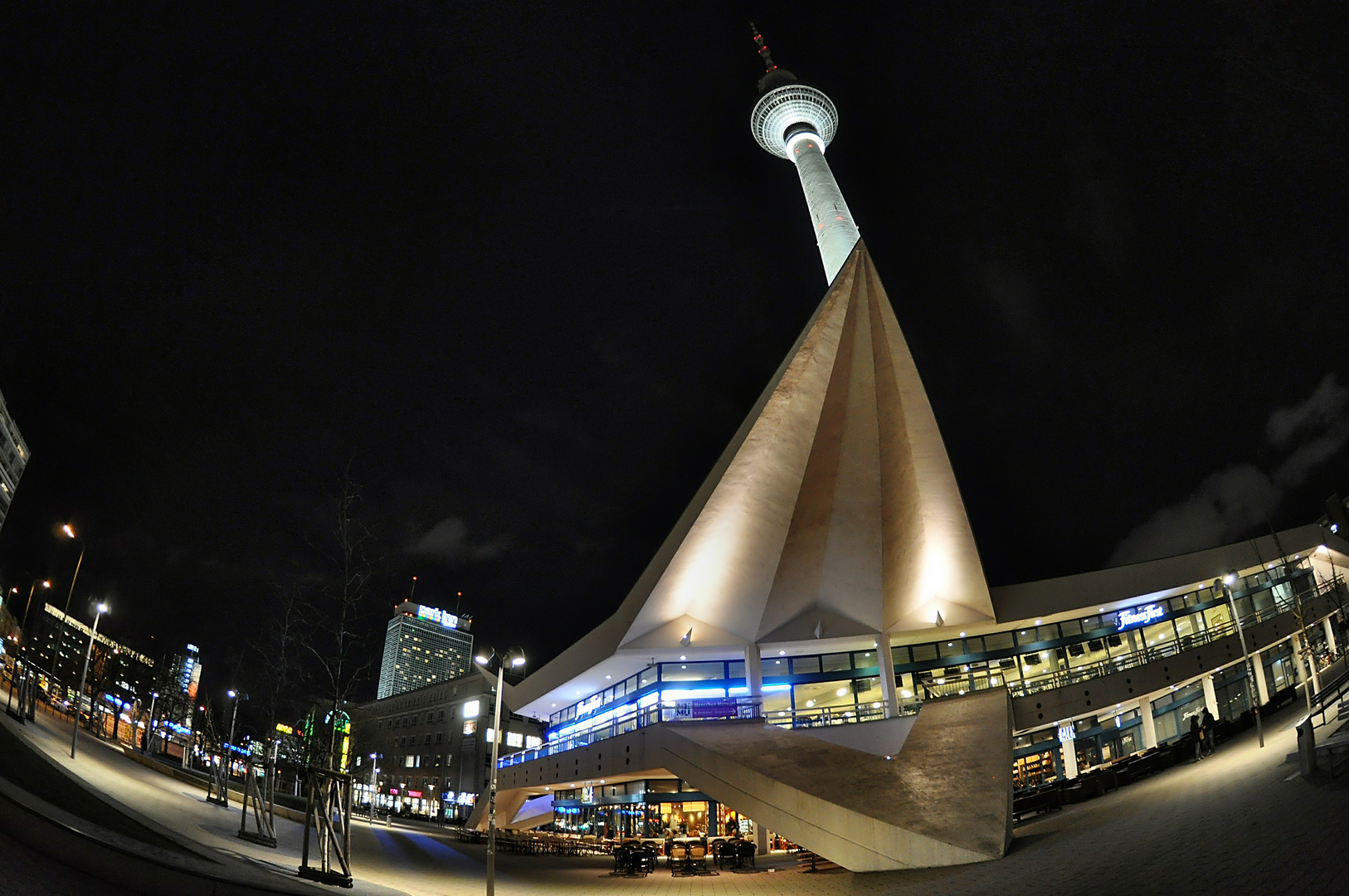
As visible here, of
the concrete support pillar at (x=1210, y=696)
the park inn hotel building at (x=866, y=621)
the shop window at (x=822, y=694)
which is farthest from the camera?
the shop window at (x=822, y=694)

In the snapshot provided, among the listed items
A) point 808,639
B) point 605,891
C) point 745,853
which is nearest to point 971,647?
point 808,639

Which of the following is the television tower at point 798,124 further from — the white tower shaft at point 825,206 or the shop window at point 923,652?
the shop window at point 923,652

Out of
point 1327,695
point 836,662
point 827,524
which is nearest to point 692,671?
point 836,662

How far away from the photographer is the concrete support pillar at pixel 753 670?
28312 mm

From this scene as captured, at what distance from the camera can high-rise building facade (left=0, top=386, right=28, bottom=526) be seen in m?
58.3

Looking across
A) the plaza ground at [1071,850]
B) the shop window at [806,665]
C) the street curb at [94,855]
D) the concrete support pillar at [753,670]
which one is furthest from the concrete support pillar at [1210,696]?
the street curb at [94,855]

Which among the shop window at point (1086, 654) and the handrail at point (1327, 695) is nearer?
the handrail at point (1327, 695)

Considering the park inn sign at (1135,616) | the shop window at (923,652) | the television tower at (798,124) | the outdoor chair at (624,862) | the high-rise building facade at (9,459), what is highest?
the television tower at (798,124)

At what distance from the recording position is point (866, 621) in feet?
92.5

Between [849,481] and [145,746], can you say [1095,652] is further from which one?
[145,746]

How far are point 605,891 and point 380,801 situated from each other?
6061 cm

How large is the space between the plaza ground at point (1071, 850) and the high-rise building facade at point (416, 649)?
107m

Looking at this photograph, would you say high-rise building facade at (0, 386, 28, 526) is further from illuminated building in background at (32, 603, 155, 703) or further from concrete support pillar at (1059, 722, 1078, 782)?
concrete support pillar at (1059, 722, 1078, 782)

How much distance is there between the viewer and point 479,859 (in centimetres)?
2111
